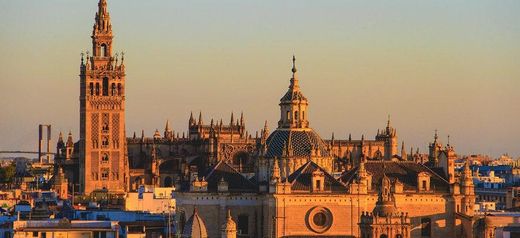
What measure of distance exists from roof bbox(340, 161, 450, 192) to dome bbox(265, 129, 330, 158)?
270cm

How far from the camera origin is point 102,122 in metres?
197

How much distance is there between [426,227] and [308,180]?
8.66 meters

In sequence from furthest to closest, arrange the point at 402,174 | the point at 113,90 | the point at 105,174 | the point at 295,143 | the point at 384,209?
the point at 113,90
the point at 105,174
the point at 295,143
the point at 402,174
the point at 384,209

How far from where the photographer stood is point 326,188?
4609 inches

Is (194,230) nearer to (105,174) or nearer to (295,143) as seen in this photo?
(295,143)

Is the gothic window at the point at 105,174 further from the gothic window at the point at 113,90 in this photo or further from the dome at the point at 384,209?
the dome at the point at 384,209

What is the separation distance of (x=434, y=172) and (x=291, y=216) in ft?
35.9

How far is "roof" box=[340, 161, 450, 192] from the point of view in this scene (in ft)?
394

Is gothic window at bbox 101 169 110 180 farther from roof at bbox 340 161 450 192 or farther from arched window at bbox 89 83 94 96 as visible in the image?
roof at bbox 340 161 450 192

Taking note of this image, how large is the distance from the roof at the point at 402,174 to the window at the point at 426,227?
1989mm

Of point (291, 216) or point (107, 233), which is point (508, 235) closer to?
point (291, 216)

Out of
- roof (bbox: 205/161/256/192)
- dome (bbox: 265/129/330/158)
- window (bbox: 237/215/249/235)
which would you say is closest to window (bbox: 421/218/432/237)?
dome (bbox: 265/129/330/158)

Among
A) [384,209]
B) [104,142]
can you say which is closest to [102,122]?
[104,142]

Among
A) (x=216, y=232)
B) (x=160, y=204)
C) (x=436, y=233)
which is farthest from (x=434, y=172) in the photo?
(x=160, y=204)
